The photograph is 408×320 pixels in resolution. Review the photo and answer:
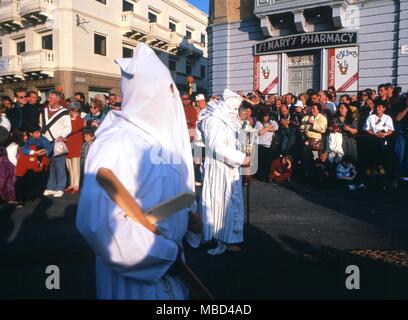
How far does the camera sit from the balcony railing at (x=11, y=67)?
25.3 meters

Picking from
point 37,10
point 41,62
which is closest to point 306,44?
point 41,62

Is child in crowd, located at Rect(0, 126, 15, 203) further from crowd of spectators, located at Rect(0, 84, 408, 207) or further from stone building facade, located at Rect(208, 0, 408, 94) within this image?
stone building facade, located at Rect(208, 0, 408, 94)

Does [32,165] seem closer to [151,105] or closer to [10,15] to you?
[151,105]

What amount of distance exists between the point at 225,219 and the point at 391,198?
14.8ft

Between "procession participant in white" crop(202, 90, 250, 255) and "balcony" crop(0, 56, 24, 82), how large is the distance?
24.5 m

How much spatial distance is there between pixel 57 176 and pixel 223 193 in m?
4.79

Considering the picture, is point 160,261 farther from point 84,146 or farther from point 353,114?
point 353,114

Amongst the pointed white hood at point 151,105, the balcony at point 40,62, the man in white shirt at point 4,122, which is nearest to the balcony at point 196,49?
the balcony at point 40,62

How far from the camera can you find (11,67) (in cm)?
2542

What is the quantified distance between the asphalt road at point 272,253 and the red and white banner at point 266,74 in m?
9.60

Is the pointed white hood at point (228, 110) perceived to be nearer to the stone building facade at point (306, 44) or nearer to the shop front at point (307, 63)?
the stone building facade at point (306, 44)

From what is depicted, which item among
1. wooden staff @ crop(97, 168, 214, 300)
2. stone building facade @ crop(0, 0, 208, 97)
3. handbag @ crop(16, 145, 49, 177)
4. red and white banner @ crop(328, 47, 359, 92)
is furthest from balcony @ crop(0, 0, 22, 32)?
wooden staff @ crop(97, 168, 214, 300)

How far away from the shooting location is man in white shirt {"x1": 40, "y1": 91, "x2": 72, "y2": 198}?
7.98m

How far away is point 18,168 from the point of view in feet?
24.7
